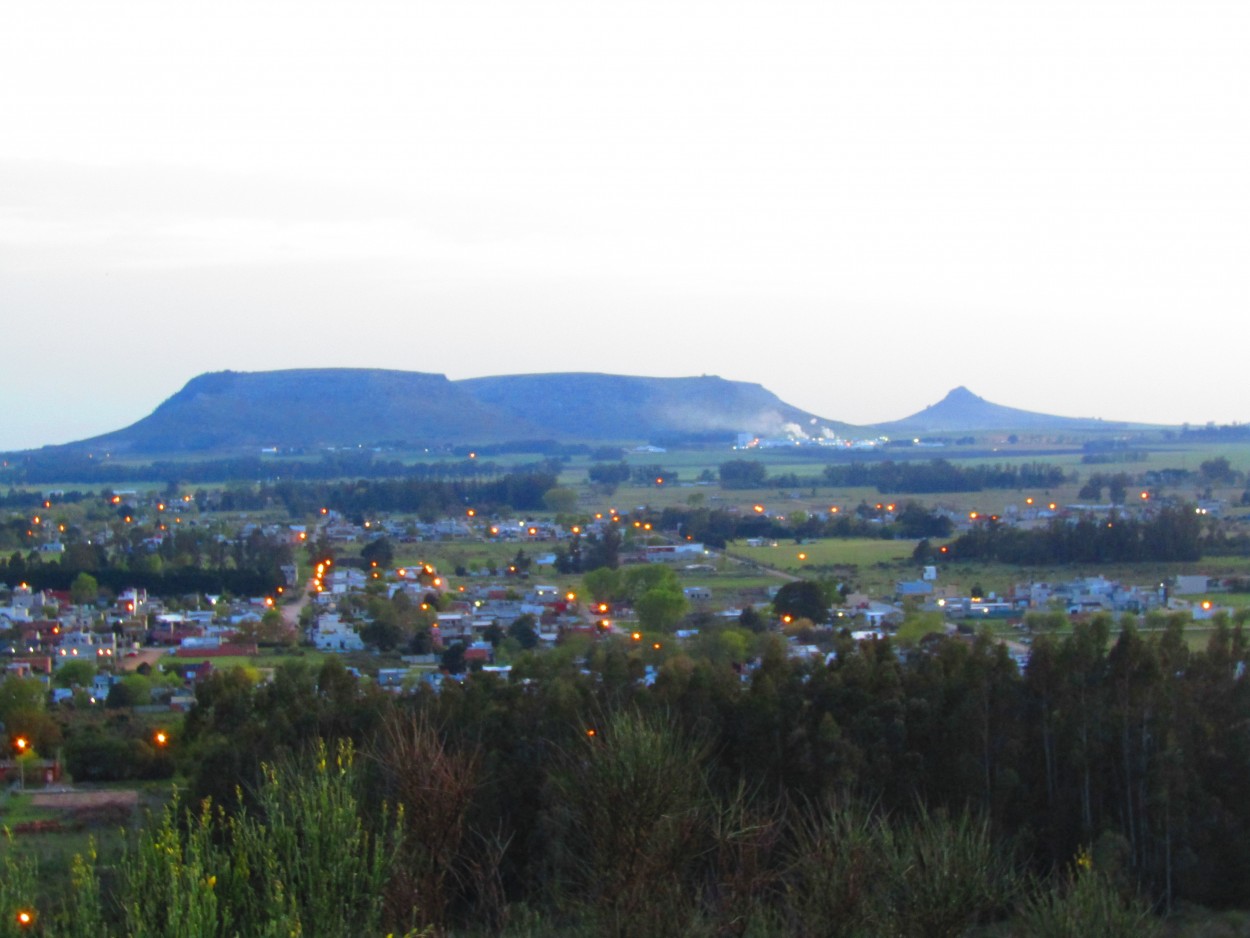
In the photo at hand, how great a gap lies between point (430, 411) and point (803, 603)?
7463 centimetres

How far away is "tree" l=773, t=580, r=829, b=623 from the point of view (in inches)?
776

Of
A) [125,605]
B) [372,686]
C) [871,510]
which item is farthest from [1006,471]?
[372,686]

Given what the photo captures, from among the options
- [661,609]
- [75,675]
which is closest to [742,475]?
[661,609]

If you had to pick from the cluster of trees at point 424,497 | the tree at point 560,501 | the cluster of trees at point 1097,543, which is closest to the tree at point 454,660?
the cluster of trees at point 1097,543

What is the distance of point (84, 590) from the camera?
944 inches

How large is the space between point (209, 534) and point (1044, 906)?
29.9 m

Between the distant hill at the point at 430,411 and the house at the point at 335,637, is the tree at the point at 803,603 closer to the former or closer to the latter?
the house at the point at 335,637

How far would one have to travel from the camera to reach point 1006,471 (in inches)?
2025

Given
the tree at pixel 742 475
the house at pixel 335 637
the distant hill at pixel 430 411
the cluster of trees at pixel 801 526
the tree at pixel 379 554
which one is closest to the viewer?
the house at pixel 335 637

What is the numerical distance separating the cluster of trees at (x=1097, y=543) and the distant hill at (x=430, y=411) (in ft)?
197

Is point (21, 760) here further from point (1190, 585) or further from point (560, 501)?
point (560, 501)

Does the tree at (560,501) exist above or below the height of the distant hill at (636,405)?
below

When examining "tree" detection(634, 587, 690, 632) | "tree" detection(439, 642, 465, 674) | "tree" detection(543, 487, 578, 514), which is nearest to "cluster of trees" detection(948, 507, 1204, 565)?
"tree" detection(634, 587, 690, 632)

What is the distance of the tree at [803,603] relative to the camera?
1970 centimetres
